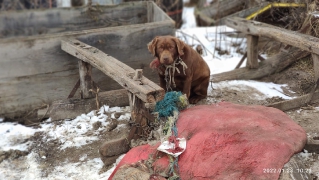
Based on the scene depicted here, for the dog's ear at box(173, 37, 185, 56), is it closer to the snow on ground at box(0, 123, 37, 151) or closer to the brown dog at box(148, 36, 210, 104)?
the brown dog at box(148, 36, 210, 104)

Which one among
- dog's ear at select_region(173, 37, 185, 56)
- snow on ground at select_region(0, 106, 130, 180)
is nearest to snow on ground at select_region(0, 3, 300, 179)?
snow on ground at select_region(0, 106, 130, 180)

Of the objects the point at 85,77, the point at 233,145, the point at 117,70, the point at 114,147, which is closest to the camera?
the point at 233,145

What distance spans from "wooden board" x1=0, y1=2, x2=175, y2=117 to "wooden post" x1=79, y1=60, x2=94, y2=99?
43 cm

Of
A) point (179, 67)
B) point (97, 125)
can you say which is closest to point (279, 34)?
point (179, 67)

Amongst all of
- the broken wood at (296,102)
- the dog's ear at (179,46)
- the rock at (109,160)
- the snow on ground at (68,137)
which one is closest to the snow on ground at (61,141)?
the snow on ground at (68,137)

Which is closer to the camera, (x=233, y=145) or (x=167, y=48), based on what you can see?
(x=233, y=145)

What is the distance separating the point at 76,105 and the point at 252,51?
281 cm

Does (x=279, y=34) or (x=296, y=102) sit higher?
(x=279, y=34)

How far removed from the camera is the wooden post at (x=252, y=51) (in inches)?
214

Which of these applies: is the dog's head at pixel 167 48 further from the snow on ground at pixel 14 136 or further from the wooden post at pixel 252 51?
the wooden post at pixel 252 51

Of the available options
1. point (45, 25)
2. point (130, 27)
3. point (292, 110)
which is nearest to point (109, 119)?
point (130, 27)

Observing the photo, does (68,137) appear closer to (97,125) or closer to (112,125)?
(97,125)

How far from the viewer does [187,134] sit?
119 inches

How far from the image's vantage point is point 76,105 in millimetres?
4367
